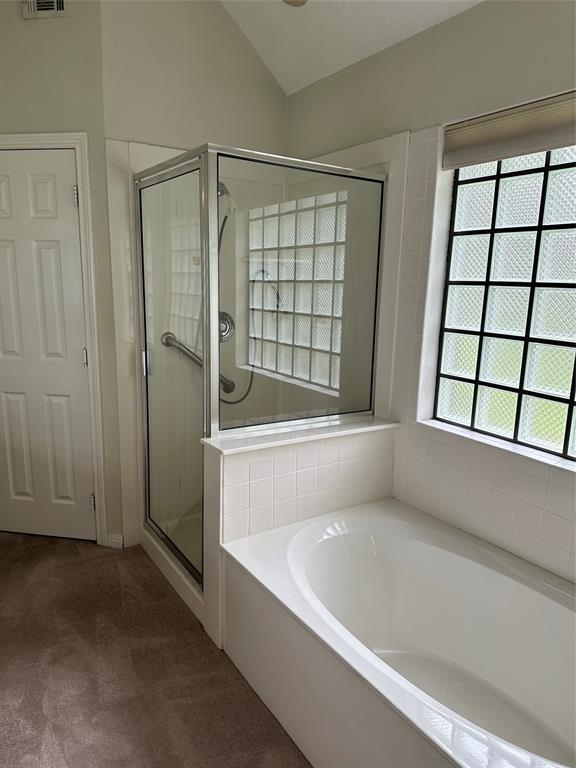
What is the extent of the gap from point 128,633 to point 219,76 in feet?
8.67

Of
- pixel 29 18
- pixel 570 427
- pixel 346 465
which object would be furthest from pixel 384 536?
pixel 29 18

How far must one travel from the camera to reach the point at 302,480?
6.97 feet

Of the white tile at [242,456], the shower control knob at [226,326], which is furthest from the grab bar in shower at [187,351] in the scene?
the white tile at [242,456]

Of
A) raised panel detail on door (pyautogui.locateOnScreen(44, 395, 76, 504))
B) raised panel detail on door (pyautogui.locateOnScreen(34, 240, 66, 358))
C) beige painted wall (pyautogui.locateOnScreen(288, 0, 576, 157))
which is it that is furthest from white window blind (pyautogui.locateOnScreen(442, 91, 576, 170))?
raised panel detail on door (pyautogui.locateOnScreen(44, 395, 76, 504))

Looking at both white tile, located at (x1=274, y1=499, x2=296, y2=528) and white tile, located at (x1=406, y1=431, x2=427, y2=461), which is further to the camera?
white tile, located at (x1=406, y1=431, x2=427, y2=461)

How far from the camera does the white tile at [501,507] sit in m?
1.92

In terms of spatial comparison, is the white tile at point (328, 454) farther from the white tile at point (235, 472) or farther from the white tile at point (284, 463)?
the white tile at point (235, 472)

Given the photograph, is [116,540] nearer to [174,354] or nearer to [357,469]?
[174,354]

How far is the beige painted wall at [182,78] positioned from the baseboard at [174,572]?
1989 millimetres

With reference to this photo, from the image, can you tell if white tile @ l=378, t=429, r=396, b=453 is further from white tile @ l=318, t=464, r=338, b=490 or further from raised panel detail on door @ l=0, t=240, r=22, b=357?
raised panel detail on door @ l=0, t=240, r=22, b=357

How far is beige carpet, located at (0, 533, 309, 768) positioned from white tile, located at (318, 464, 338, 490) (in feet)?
2.55

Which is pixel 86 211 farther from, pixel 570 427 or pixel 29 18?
pixel 570 427

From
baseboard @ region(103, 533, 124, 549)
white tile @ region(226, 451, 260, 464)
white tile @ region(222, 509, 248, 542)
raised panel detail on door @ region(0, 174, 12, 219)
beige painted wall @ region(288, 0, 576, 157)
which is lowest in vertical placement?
baseboard @ region(103, 533, 124, 549)

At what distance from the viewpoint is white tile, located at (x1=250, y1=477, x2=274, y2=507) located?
200 cm
